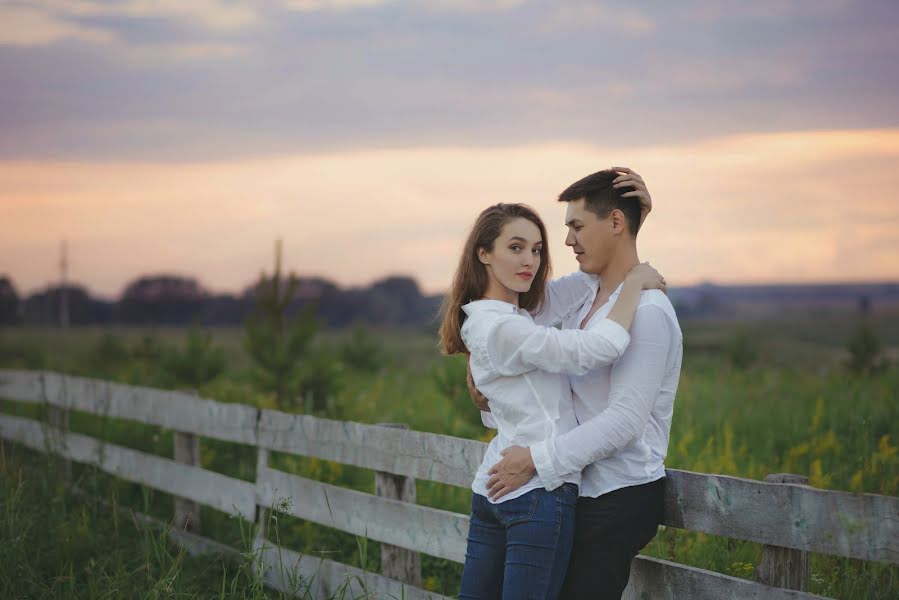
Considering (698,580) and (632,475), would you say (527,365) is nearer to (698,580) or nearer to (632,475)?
(632,475)

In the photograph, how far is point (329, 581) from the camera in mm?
5535

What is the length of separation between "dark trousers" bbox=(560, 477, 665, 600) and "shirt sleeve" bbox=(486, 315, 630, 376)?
19.9 inches

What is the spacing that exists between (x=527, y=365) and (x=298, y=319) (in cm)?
1039

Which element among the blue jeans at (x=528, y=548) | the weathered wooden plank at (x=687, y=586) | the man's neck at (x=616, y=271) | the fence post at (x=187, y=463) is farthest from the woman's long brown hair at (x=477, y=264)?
the fence post at (x=187, y=463)

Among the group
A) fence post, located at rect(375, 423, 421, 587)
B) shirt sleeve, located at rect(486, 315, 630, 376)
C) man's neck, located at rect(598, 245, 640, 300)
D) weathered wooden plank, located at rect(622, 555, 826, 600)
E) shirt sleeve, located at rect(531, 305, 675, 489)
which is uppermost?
man's neck, located at rect(598, 245, 640, 300)

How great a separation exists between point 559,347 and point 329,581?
9.57 ft

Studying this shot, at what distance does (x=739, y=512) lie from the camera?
11.7ft

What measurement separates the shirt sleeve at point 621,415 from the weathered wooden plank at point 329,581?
171cm

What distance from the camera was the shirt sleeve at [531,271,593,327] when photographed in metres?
3.85

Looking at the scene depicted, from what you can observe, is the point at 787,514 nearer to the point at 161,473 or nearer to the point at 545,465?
the point at 545,465

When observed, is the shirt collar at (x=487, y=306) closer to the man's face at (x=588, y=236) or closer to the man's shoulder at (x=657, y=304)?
the man's face at (x=588, y=236)

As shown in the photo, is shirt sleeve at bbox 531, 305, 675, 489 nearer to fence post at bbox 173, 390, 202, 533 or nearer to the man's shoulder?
the man's shoulder

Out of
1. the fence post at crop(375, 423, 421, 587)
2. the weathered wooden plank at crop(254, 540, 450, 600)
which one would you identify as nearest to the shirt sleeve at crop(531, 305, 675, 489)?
the weathered wooden plank at crop(254, 540, 450, 600)

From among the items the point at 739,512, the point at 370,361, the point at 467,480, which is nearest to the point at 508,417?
the point at 739,512
